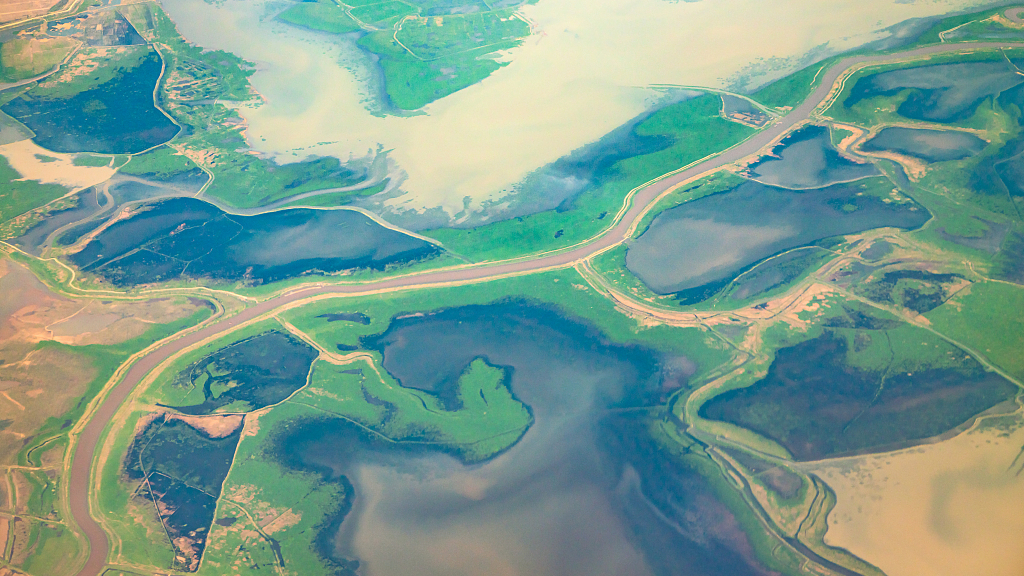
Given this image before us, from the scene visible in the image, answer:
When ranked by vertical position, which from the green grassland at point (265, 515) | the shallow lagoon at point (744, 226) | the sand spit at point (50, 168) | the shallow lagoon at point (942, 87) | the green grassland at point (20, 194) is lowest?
the green grassland at point (265, 515)

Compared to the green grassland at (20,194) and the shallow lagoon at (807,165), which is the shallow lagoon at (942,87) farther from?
the green grassland at (20,194)

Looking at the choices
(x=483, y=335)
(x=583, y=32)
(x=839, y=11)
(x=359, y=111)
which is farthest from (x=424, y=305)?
(x=839, y=11)

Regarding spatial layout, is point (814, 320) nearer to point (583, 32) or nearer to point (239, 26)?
point (583, 32)

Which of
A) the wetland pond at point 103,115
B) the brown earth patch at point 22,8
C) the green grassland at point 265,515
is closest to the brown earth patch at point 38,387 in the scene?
the green grassland at point 265,515

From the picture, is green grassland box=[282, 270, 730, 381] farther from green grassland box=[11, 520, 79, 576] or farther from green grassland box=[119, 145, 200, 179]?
green grassland box=[119, 145, 200, 179]

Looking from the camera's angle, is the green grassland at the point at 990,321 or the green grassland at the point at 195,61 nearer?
the green grassland at the point at 990,321
